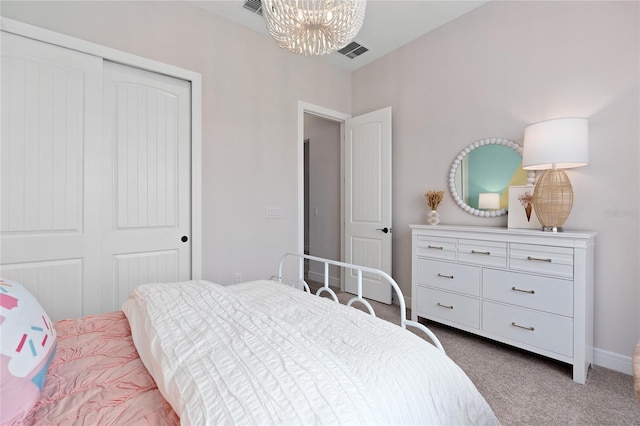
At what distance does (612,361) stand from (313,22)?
9.33ft

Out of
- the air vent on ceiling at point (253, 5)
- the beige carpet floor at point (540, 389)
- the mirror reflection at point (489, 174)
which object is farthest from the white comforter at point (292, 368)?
the air vent on ceiling at point (253, 5)

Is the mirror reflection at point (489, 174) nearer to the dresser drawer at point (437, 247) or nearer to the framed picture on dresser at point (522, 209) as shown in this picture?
the framed picture on dresser at point (522, 209)

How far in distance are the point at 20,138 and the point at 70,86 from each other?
465 mm

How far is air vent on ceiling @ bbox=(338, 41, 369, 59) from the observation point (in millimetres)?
3248

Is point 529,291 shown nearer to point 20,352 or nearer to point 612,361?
point 612,361

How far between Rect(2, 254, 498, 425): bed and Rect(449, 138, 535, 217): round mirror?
1.96 m

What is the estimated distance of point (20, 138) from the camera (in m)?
1.90

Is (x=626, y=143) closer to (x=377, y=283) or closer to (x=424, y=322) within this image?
(x=424, y=322)

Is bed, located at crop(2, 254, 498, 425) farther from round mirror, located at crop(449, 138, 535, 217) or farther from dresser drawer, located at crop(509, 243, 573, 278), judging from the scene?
round mirror, located at crop(449, 138, 535, 217)

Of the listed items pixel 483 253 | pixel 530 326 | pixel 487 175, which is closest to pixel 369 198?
pixel 487 175

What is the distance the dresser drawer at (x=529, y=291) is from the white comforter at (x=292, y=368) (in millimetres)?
1385

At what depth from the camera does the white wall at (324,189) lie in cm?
414

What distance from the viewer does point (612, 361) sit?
2.02 m

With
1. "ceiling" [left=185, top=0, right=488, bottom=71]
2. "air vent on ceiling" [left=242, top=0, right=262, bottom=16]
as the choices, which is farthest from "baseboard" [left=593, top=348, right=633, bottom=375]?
"air vent on ceiling" [left=242, top=0, right=262, bottom=16]
